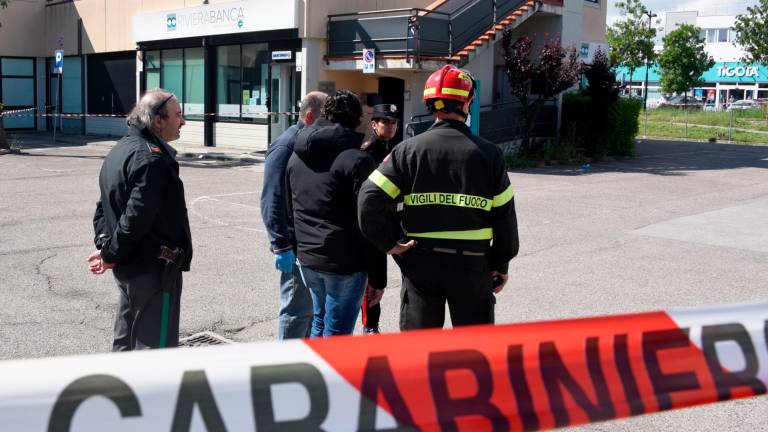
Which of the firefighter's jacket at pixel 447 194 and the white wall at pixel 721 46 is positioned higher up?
the white wall at pixel 721 46

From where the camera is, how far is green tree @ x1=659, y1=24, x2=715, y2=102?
65.1m

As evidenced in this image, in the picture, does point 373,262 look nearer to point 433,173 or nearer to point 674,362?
point 433,173

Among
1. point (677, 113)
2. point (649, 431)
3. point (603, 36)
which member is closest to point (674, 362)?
point (649, 431)

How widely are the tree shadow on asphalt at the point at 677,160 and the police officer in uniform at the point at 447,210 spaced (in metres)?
16.2

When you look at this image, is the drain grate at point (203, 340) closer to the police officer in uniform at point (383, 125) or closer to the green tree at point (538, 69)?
the police officer in uniform at point (383, 125)

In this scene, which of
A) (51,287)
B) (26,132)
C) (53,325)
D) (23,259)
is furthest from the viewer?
(26,132)

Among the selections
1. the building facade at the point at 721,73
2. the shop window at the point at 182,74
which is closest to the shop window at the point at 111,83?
the shop window at the point at 182,74

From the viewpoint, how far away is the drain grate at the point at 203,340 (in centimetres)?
596

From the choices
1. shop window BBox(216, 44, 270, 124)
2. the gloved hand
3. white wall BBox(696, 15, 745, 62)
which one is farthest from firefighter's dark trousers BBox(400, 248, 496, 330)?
white wall BBox(696, 15, 745, 62)

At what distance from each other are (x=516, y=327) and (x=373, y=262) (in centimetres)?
202

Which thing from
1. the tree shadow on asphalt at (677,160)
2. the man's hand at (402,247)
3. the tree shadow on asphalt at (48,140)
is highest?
the man's hand at (402,247)

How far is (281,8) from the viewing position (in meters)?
22.9

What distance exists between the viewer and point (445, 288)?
13.3 feet

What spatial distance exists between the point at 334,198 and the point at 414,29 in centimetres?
1699
